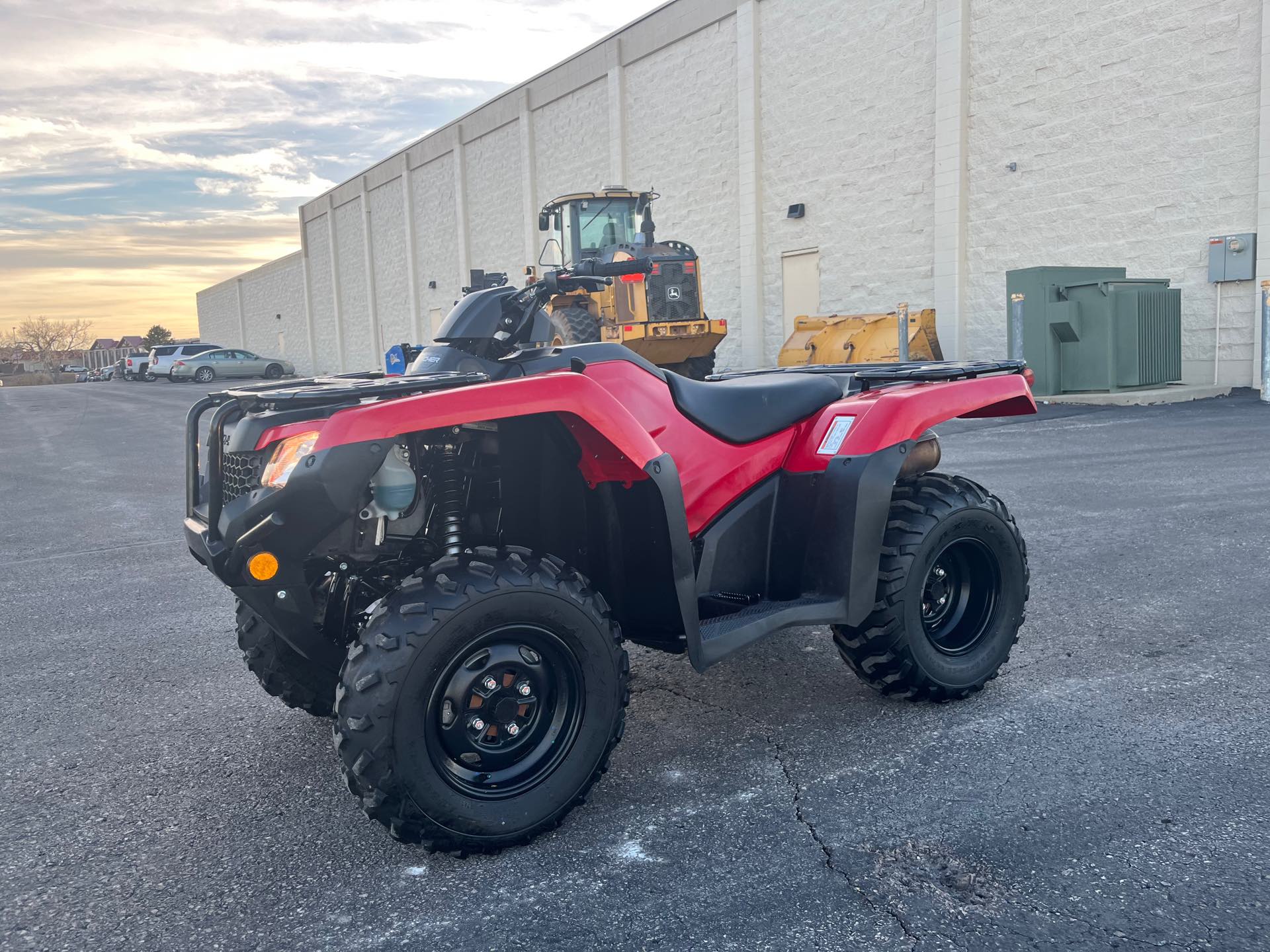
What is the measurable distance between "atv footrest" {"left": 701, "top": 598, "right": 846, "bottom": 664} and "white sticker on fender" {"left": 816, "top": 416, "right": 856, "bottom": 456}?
51cm

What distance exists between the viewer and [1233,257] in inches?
557

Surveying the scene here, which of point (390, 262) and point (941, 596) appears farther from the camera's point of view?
point (390, 262)

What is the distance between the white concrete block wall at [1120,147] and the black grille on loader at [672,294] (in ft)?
17.1

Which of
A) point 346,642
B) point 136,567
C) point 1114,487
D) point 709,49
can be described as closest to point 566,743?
point 346,642

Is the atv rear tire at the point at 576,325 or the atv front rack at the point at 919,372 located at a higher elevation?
the atv rear tire at the point at 576,325

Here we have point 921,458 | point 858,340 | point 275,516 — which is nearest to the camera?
point 275,516

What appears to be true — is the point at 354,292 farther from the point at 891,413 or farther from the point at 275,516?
the point at 275,516

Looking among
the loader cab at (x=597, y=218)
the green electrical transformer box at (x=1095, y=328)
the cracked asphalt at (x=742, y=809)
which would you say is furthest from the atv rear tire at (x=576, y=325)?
the cracked asphalt at (x=742, y=809)

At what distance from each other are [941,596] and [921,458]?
55cm

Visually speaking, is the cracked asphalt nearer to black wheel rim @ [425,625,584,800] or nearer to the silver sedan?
black wheel rim @ [425,625,584,800]

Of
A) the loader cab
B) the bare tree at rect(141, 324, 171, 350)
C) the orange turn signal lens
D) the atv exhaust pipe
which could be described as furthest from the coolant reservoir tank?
the bare tree at rect(141, 324, 171, 350)

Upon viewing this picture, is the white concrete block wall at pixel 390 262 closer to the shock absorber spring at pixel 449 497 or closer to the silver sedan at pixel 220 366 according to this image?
the silver sedan at pixel 220 366

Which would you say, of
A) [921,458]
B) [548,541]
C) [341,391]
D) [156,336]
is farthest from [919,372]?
[156,336]

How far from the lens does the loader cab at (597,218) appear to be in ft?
59.8
